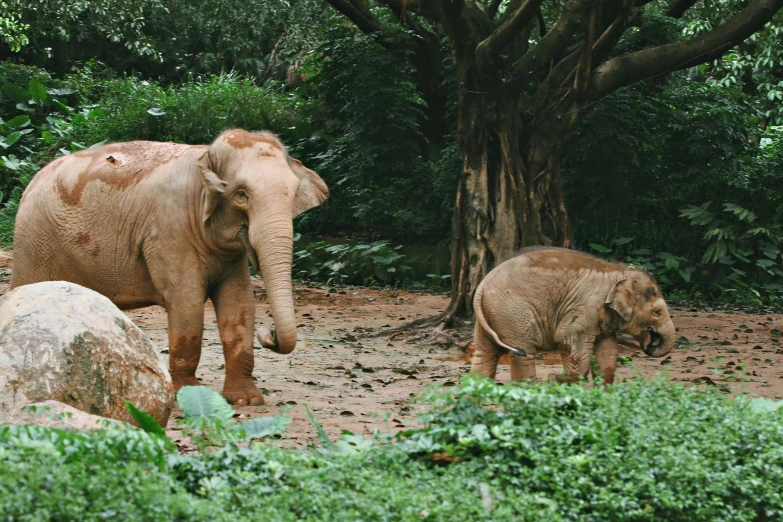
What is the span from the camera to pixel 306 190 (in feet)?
25.9

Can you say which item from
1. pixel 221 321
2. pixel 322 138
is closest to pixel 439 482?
pixel 221 321

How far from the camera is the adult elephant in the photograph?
754 cm

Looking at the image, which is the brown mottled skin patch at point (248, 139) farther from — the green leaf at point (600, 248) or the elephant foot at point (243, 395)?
the green leaf at point (600, 248)

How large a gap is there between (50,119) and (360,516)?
20053 mm

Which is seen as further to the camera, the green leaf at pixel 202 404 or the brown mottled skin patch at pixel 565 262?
the brown mottled skin patch at pixel 565 262

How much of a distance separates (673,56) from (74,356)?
912 cm

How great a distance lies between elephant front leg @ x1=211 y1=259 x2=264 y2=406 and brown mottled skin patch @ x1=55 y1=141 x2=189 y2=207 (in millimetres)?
1053

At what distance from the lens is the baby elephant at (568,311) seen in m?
8.24

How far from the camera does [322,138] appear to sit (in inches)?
776

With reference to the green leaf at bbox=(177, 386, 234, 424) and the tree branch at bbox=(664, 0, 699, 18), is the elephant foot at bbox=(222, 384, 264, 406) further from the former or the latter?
the tree branch at bbox=(664, 0, 699, 18)

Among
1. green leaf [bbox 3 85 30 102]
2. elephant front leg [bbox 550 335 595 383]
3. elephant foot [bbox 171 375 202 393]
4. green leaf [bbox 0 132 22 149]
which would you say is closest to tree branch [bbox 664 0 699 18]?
elephant front leg [bbox 550 335 595 383]

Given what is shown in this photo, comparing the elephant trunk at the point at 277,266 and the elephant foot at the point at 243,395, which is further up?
the elephant trunk at the point at 277,266

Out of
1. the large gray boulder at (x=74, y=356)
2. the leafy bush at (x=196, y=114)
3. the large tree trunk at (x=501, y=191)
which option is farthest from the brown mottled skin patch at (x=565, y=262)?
the leafy bush at (x=196, y=114)

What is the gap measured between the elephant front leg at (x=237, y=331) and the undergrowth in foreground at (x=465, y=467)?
2.25m
